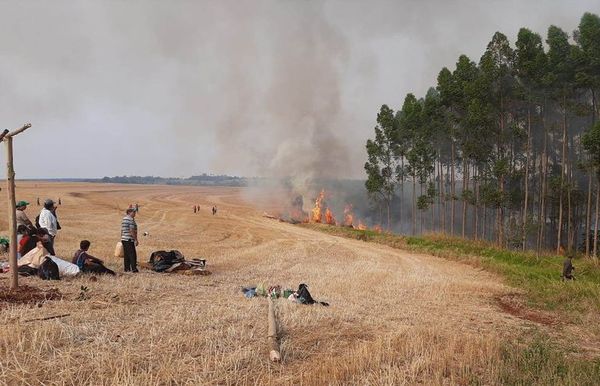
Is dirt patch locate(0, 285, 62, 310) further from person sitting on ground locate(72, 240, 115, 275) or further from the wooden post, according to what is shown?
person sitting on ground locate(72, 240, 115, 275)

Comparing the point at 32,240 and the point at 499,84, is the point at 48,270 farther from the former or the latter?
the point at 499,84

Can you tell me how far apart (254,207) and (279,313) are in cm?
6100

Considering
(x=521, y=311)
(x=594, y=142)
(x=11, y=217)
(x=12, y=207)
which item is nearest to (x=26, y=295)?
(x=11, y=217)

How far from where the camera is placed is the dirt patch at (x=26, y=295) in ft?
30.8

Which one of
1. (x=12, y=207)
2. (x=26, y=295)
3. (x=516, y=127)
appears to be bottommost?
(x=26, y=295)

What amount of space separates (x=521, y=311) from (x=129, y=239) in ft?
42.1

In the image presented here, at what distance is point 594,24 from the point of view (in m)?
34.8

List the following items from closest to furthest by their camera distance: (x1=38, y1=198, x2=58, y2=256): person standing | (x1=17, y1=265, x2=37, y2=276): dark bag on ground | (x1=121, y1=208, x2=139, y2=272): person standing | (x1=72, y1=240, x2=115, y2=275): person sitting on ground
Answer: (x1=17, y1=265, x2=37, y2=276): dark bag on ground
(x1=72, y1=240, x2=115, y2=275): person sitting on ground
(x1=38, y1=198, x2=58, y2=256): person standing
(x1=121, y1=208, x2=139, y2=272): person standing

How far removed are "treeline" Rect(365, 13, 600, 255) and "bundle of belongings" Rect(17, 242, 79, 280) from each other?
33.7 metres

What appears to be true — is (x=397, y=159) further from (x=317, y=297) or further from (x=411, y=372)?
(x=411, y=372)

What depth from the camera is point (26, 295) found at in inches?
390

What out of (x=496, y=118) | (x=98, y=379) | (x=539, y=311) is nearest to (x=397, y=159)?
(x=496, y=118)

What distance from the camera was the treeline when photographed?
37062 mm

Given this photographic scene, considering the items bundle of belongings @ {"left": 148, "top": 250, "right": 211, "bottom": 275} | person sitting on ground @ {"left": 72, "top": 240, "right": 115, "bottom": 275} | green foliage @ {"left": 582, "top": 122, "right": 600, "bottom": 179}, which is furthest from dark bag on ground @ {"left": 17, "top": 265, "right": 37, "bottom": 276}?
green foliage @ {"left": 582, "top": 122, "right": 600, "bottom": 179}
